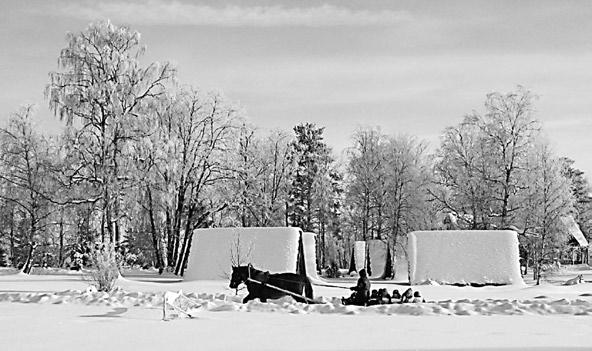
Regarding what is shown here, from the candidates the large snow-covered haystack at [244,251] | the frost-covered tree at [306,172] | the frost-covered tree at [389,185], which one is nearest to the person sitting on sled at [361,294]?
the large snow-covered haystack at [244,251]

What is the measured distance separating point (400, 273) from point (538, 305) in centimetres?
2077

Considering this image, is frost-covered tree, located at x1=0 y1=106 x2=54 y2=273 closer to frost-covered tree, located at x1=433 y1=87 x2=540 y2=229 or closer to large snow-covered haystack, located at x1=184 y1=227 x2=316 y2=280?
large snow-covered haystack, located at x1=184 y1=227 x2=316 y2=280

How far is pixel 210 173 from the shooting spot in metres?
29.8

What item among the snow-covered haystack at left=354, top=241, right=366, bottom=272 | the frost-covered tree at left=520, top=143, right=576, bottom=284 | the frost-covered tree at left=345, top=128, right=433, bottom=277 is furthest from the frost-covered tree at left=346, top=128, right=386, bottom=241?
the frost-covered tree at left=520, top=143, right=576, bottom=284

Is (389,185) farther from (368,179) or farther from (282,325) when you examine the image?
(282,325)

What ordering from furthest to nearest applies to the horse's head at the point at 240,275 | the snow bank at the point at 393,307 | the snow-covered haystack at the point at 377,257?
the snow-covered haystack at the point at 377,257 < the horse's head at the point at 240,275 < the snow bank at the point at 393,307

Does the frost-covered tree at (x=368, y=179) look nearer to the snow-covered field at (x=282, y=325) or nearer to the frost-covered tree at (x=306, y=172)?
the frost-covered tree at (x=306, y=172)

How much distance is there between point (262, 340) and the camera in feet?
26.9

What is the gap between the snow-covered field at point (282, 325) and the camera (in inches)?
311

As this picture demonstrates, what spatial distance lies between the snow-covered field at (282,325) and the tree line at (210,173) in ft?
38.3

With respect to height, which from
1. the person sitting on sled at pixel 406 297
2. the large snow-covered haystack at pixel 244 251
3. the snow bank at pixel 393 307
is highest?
the large snow-covered haystack at pixel 244 251

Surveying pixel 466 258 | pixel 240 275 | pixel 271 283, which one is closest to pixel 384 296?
pixel 271 283

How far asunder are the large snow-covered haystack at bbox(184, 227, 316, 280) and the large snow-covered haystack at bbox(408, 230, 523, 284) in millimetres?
4303

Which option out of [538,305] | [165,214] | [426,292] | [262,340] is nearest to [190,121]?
[165,214]
